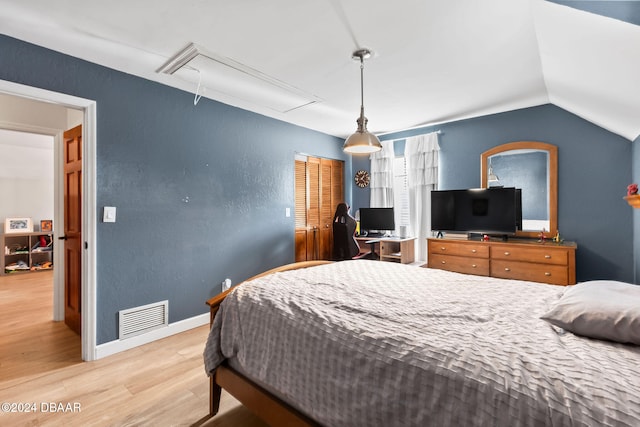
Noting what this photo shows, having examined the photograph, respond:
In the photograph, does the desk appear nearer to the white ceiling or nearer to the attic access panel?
the white ceiling

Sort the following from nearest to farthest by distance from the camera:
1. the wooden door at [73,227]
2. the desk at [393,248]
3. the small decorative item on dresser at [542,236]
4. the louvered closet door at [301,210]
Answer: the wooden door at [73,227], the small decorative item on dresser at [542,236], the desk at [393,248], the louvered closet door at [301,210]

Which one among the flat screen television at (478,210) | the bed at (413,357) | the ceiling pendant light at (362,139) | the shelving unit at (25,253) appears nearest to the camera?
the bed at (413,357)

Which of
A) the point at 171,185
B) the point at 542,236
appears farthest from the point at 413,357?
the point at 542,236

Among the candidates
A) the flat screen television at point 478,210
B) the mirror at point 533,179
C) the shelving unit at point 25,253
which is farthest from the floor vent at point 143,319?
the shelving unit at point 25,253

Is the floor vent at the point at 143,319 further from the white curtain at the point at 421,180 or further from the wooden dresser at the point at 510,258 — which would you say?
the white curtain at the point at 421,180

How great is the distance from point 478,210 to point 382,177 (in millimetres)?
1649

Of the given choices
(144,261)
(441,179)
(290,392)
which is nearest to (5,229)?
(144,261)

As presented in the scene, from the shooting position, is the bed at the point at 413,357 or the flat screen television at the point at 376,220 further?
the flat screen television at the point at 376,220

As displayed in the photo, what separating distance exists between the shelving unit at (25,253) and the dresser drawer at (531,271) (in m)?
7.75

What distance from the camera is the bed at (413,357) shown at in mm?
865

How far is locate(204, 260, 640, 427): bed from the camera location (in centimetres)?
86

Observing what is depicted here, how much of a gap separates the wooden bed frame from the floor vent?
136cm

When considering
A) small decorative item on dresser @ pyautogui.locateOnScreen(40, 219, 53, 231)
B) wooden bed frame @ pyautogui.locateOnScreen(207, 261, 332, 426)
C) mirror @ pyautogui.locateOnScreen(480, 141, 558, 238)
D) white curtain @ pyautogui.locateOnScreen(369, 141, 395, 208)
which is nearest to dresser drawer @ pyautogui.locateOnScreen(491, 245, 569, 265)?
mirror @ pyautogui.locateOnScreen(480, 141, 558, 238)

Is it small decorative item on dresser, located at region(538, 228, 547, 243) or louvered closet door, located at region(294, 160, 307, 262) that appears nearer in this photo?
small decorative item on dresser, located at region(538, 228, 547, 243)
